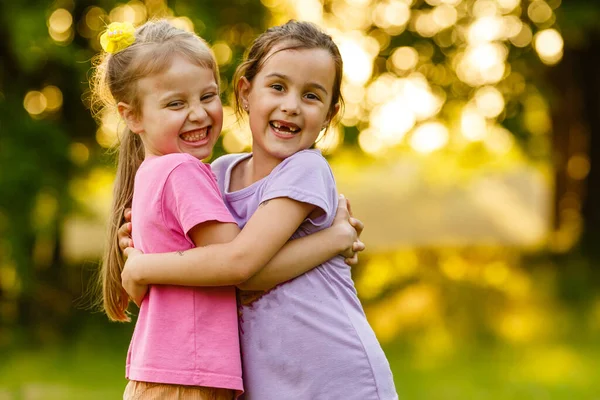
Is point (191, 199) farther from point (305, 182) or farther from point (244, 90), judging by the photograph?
point (244, 90)

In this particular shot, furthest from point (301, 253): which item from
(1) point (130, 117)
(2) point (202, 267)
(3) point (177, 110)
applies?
(1) point (130, 117)

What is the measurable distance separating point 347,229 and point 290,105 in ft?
1.36

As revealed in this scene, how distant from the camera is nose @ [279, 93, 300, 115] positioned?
258 cm

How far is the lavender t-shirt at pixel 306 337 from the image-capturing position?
2.51 metres

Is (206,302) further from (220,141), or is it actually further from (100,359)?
(100,359)

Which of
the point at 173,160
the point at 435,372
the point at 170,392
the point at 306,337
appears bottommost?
the point at 435,372

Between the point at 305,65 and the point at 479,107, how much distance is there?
6.59 metres

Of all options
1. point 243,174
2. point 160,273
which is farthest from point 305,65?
point 160,273

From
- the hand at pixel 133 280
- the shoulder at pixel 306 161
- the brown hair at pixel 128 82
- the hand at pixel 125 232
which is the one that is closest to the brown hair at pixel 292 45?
the brown hair at pixel 128 82

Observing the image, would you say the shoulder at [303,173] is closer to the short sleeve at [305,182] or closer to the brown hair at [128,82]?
the short sleeve at [305,182]

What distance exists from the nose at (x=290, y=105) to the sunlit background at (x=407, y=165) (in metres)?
3.72

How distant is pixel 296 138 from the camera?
2.64 meters

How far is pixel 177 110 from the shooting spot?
8.40 feet

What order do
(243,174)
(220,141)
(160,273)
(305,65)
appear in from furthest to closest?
(220,141), (243,174), (305,65), (160,273)
